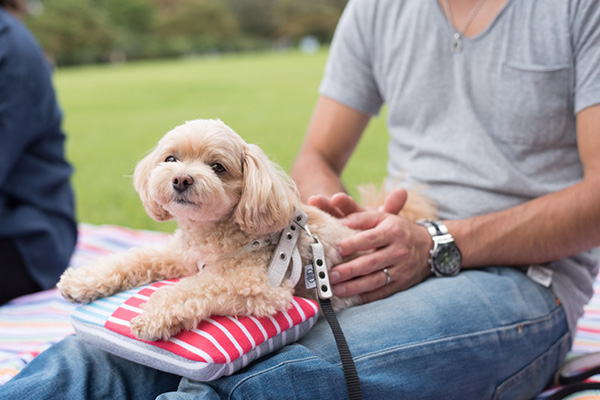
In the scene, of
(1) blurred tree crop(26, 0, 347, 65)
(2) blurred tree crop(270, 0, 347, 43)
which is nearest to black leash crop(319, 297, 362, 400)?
(1) blurred tree crop(26, 0, 347, 65)

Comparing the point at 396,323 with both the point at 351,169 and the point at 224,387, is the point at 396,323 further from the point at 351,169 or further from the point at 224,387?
the point at 351,169

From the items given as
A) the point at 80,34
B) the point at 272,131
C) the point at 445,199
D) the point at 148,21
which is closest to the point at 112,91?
the point at 272,131

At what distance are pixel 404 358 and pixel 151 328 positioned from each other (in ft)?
2.21

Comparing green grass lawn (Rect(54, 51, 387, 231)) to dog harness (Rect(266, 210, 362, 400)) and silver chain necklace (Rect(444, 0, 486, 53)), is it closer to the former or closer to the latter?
dog harness (Rect(266, 210, 362, 400))

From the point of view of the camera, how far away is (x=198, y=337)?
4.04 ft

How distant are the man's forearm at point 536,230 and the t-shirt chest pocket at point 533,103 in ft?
0.69

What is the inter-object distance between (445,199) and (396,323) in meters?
0.58

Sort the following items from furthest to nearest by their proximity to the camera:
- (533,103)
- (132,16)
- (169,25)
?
(169,25)
(132,16)
(533,103)

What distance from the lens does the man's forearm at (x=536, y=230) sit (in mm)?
1641

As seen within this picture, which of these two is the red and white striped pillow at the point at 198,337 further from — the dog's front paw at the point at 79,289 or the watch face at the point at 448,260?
the watch face at the point at 448,260

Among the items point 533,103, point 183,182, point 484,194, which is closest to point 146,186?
point 183,182

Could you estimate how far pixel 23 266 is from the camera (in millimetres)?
2428

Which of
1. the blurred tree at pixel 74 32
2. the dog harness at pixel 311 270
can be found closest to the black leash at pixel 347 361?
the dog harness at pixel 311 270

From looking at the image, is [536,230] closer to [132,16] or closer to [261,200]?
[261,200]
